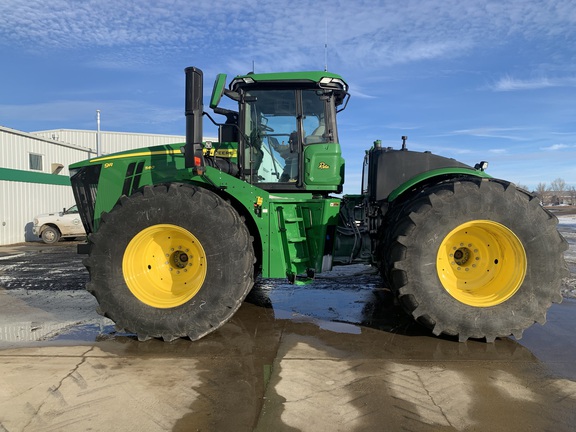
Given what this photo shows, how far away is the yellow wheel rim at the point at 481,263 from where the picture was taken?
4.05 m

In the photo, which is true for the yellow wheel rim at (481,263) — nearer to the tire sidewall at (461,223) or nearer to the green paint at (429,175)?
the tire sidewall at (461,223)

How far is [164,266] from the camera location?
447cm

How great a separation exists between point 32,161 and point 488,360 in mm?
18281

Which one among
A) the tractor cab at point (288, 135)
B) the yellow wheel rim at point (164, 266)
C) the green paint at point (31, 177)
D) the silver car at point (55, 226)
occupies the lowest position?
the silver car at point (55, 226)

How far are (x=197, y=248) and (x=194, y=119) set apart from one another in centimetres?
138

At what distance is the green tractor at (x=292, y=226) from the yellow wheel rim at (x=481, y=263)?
0.01m

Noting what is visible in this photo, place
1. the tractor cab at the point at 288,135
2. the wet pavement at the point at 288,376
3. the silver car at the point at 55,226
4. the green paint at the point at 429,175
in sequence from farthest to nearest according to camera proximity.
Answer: the silver car at the point at 55,226
the tractor cab at the point at 288,135
the green paint at the point at 429,175
the wet pavement at the point at 288,376

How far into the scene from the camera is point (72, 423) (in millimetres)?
2703

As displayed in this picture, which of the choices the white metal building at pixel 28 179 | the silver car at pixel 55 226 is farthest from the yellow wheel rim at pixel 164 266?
the white metal building at pixel 28 179

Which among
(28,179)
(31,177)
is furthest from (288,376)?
(31,177)

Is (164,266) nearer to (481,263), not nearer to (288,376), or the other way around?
(288,376)

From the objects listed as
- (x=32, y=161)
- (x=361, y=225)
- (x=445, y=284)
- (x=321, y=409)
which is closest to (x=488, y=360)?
(x=445, y=284)

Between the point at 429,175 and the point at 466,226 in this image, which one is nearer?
the point at 466,226

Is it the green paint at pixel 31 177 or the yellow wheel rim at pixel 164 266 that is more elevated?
the green paint at pixel 31 177
